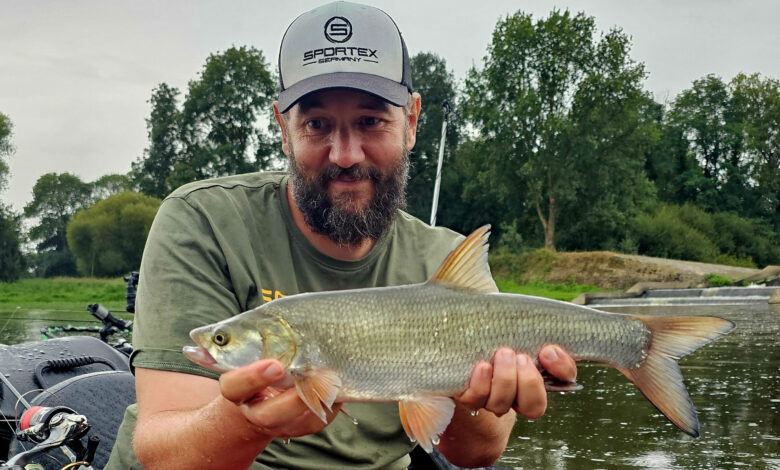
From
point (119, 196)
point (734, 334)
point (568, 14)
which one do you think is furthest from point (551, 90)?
point (119, 196)

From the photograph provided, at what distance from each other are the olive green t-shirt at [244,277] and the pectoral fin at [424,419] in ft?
1.66

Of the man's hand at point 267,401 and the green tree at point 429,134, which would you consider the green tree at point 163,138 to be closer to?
the green tree at point 429,134

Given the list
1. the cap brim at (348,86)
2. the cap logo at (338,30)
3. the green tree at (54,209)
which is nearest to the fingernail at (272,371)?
the cap brim at (348,86)

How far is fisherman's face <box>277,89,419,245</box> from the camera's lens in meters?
2.79

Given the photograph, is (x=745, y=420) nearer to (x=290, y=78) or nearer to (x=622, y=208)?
(x=290, y=78)

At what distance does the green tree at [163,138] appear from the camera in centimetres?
4981

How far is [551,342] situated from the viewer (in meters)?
2.29

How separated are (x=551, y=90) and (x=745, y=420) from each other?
35.5 metres

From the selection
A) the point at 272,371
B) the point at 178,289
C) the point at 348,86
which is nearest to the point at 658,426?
the point at 348,86

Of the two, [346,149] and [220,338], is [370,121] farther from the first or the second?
[220,338]

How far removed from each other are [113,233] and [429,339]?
56.1 metres

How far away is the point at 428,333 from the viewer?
2227 millimetres

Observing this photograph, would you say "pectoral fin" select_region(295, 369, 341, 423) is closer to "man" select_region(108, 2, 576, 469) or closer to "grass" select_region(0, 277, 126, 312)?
"man" select_region(108, 2, 576, 469)

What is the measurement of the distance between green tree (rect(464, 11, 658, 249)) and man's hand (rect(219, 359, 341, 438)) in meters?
38.3
